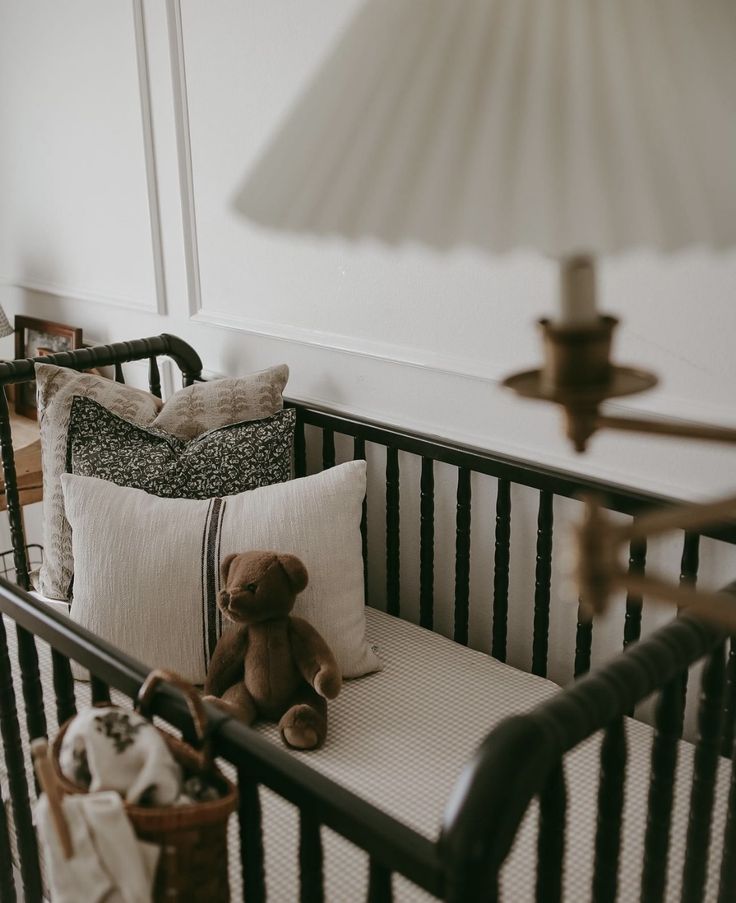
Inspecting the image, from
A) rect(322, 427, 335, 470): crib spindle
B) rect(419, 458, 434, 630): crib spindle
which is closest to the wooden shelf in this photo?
rect(322, 427, 335, 470): crib spindle

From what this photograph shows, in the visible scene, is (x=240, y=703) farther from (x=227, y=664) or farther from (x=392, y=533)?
(x=392, y=533)

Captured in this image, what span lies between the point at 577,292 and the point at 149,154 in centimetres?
212

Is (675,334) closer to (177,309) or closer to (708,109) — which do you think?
(708,109)

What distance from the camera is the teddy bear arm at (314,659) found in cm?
144

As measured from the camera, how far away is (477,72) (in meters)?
0.36

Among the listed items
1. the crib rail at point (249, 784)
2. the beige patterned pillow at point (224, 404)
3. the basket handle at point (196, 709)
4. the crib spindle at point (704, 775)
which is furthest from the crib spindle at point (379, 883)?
the beige patterned pillow at point (224, 404)

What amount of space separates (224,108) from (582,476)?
44.5 inches

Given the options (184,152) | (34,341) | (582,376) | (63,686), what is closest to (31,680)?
(63,686)

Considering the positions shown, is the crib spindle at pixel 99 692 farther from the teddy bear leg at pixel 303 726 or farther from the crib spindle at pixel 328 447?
the crib spindle at pixel 328 447

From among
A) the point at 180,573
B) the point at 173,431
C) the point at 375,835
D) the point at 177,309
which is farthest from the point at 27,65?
the point at 375,835

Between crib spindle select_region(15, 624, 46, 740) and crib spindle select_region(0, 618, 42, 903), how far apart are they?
4cm

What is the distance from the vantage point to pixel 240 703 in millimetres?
1464

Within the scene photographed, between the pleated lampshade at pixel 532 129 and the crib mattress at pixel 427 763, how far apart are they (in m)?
1.02

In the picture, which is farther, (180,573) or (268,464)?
(268,464)
